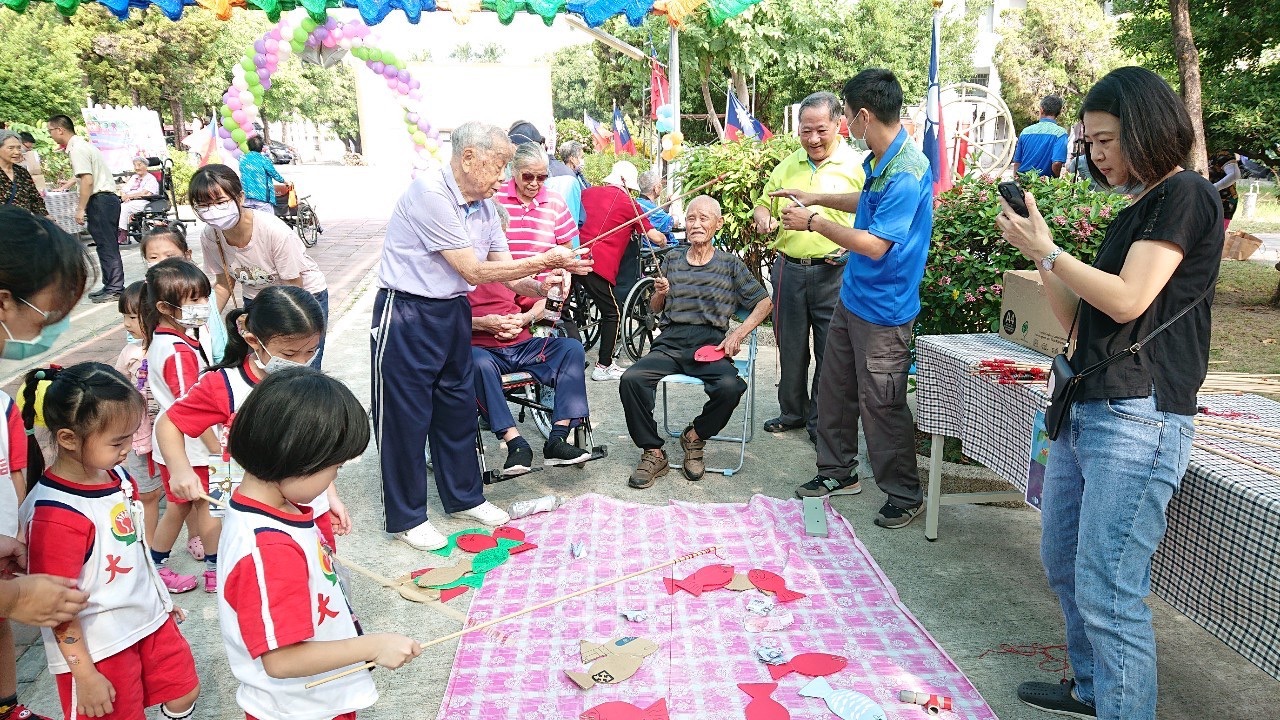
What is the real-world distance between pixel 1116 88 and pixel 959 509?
260 cm

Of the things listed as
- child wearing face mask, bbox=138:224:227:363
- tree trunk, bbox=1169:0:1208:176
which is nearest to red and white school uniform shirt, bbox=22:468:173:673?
child wearing face mask, bbox=138:224:227:363

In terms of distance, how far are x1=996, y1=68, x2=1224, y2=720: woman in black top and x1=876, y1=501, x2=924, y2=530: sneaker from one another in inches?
67.6

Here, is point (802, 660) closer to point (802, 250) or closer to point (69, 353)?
point (802, 250)

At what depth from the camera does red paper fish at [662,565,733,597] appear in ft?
11.7

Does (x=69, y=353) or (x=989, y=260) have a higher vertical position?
(x=989, y=260)

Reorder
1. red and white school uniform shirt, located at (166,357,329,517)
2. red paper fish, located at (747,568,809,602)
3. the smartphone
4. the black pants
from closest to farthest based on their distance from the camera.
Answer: the smartphone, red and white school uniform shirt, located at (166,357,329,517), red paper fish, located at (747,568,809,602), the black pants

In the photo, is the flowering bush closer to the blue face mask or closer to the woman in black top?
the woman in black top

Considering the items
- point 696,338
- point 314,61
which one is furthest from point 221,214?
point 314,61

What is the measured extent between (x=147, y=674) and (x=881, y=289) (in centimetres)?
306

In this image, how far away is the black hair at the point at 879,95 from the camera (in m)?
3.79

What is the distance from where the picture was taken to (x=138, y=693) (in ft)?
7.49

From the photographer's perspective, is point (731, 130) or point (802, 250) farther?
point (731, 130)

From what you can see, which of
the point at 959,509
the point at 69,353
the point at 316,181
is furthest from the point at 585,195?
the point at 316,181

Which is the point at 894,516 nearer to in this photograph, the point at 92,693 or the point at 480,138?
the point at 480,138
